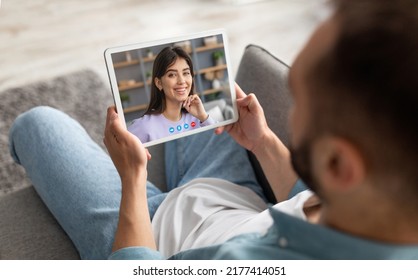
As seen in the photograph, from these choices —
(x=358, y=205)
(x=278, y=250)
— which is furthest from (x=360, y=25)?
(x=278, y=250)

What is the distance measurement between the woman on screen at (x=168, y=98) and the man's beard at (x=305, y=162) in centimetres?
39

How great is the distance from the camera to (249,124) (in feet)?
2.80

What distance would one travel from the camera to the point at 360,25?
36cm

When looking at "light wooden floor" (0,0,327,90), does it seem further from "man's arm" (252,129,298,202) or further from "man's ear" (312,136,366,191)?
"man's ear" (312,136,366,191)

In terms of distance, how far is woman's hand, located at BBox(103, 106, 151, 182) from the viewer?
2.46 feet

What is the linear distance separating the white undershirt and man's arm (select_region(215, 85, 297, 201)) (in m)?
0.07

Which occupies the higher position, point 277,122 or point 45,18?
point 45,18

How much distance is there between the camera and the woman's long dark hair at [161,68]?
80 cm

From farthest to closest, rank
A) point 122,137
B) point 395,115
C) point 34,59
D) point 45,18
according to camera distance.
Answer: point 45,18
point 34,59
point 122,137
point 395,115

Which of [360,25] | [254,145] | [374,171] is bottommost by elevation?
[254,145]

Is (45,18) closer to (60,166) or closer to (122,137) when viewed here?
(60,166)

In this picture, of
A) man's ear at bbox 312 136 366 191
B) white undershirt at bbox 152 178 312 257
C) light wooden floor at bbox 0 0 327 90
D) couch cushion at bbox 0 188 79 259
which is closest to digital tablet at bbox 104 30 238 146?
white undershirt at bbox 152 178 312 257

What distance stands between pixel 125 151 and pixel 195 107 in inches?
6.6

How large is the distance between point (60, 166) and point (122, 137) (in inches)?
8.6
